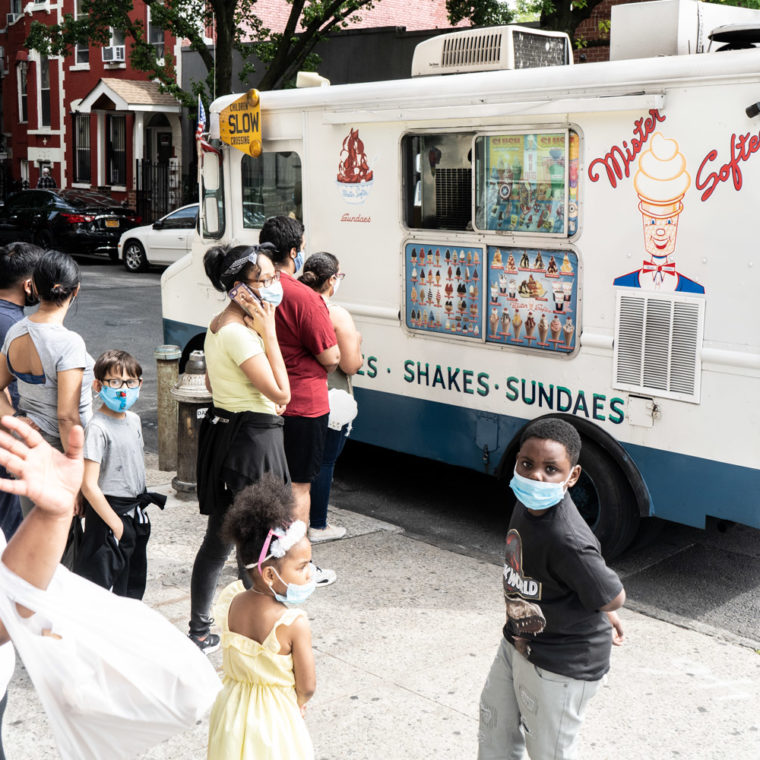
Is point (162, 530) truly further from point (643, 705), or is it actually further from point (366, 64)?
point (366, 64)

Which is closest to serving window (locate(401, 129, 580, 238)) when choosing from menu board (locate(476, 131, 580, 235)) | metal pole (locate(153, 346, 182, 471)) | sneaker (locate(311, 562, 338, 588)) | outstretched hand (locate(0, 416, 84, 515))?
menu board (locate(476, 131, 580, 235))

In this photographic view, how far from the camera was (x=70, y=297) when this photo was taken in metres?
4.61

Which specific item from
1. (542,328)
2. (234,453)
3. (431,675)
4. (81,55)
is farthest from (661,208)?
(81,55)

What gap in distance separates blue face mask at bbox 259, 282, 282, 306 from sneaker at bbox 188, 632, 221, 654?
1.52 m

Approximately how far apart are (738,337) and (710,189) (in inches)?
29.4

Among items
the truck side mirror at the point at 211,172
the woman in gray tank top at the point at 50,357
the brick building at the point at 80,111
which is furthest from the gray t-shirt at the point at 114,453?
the brick building at the point at 80,111

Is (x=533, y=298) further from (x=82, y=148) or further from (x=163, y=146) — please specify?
(x=82, y=148)

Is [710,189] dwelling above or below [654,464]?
above

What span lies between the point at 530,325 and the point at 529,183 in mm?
801

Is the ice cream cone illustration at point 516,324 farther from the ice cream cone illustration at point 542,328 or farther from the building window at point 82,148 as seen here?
the building window at point 82,148

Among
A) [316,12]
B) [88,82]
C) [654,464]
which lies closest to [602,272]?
[654,464]

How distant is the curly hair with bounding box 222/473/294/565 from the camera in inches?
122

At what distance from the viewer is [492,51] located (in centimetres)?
639

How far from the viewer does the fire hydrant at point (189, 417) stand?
722cm
